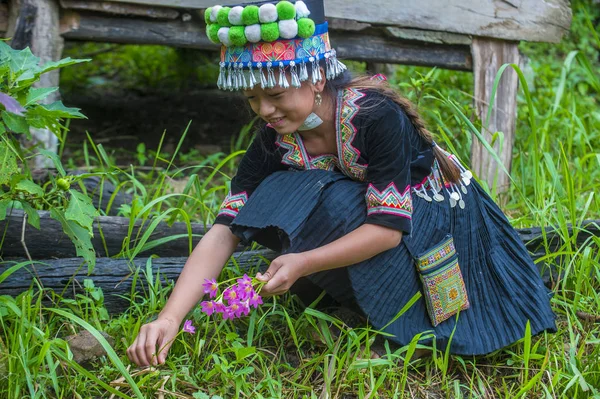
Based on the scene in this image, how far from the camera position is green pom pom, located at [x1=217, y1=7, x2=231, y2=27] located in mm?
2061

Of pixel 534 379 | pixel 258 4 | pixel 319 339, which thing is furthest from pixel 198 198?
pixel 534 379

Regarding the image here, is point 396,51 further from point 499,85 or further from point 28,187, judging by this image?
point 28,187

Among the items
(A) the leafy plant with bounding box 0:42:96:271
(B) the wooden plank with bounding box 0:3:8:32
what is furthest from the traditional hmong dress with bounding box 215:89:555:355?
(B) the wooden plank with bounding box 0:3:8:32

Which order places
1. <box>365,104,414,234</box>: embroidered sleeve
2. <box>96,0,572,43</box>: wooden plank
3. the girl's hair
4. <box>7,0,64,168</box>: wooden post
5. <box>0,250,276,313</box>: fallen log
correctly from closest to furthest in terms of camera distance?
<box>365,104,414,234</box>: embroidered sleeve, the girl's hair, <box>0,250,276,313</box>: fallen log, <box>7,0,64,168</box>: wooden post, <box>96,0,572,43</box>: wooden plank

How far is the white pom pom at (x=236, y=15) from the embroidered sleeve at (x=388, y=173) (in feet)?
1.57

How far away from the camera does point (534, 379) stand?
2119mm

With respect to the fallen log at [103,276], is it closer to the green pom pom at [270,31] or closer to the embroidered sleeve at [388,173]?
the embroidered sleeve at [388,173]

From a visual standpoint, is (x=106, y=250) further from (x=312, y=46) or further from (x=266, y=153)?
(x=312, y=46)

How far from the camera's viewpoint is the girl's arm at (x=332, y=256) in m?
2.05

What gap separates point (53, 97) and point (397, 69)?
2.48 meters

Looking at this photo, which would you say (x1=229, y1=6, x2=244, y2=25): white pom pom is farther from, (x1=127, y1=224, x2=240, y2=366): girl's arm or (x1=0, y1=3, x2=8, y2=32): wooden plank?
(x1=0, y1=3, x2=8, y2=32): wooden plank

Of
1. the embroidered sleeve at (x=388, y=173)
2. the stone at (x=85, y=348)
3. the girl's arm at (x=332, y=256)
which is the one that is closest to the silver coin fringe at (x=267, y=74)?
the embroidered sleeve at (x=388, y=173)

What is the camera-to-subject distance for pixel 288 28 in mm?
2025

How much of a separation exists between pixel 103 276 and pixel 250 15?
99 cm
